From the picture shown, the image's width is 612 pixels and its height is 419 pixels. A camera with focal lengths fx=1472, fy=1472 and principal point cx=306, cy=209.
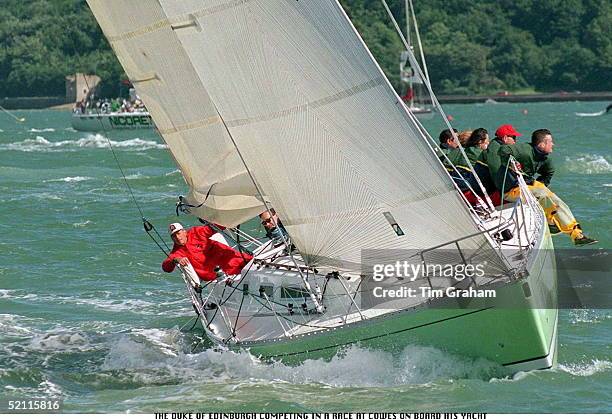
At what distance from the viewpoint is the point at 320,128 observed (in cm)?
1230

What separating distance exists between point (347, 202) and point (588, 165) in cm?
2460

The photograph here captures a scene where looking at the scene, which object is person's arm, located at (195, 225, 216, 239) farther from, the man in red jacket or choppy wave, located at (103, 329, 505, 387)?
choppy wave, located at (103, 329, 505, 387)

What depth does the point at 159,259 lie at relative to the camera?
20531 millimetres

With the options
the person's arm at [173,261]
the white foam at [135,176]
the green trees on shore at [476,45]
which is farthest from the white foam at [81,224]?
the green trees on shore at [476,45]

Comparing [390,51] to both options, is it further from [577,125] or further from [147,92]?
[147,92]

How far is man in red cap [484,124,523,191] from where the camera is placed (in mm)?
14328

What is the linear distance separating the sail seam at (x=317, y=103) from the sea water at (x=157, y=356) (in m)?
2.05

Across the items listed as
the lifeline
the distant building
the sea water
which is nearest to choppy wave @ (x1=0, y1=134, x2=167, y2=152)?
the sea water

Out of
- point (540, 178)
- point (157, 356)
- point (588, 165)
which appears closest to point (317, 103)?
point (157, 356)

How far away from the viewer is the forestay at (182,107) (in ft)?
46.7

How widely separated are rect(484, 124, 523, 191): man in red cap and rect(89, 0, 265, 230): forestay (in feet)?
7.46

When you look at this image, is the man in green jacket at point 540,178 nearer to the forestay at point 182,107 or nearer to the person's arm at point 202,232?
the forestay at point 182,107

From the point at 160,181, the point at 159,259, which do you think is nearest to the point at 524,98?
the point at 160,181

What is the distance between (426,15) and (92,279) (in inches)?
3795
